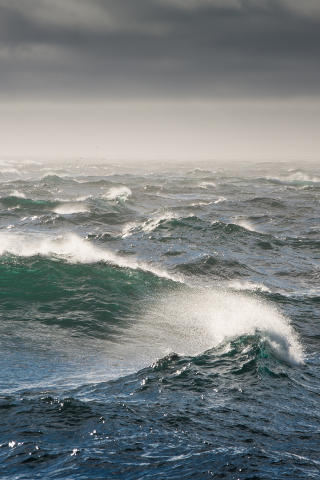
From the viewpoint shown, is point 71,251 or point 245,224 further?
point 245,224

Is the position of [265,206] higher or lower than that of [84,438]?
higher

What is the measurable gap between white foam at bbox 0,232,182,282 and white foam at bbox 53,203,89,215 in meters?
9.79

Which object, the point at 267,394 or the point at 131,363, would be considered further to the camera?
the point at 131,363

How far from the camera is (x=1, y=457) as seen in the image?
4.28 metres

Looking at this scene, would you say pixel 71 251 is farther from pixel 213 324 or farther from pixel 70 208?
pixel 70 208

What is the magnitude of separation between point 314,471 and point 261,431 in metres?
0.92

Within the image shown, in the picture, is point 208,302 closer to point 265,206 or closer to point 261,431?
point 261,431

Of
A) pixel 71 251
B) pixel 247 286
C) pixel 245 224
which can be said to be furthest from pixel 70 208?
pixel 247 286

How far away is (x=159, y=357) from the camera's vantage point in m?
7.77

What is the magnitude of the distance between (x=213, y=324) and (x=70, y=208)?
22.7m

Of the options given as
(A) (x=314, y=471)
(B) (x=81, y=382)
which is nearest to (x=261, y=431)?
(A) (x=314, y=471)

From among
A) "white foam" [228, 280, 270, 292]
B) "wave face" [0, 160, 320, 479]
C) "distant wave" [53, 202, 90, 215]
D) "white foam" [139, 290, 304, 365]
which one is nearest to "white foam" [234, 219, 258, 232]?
"wave face" [0, 160, 320, 479]

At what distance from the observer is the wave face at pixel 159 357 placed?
4.46 metres

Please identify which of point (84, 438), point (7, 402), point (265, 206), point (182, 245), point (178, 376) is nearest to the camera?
point (84, 438)
